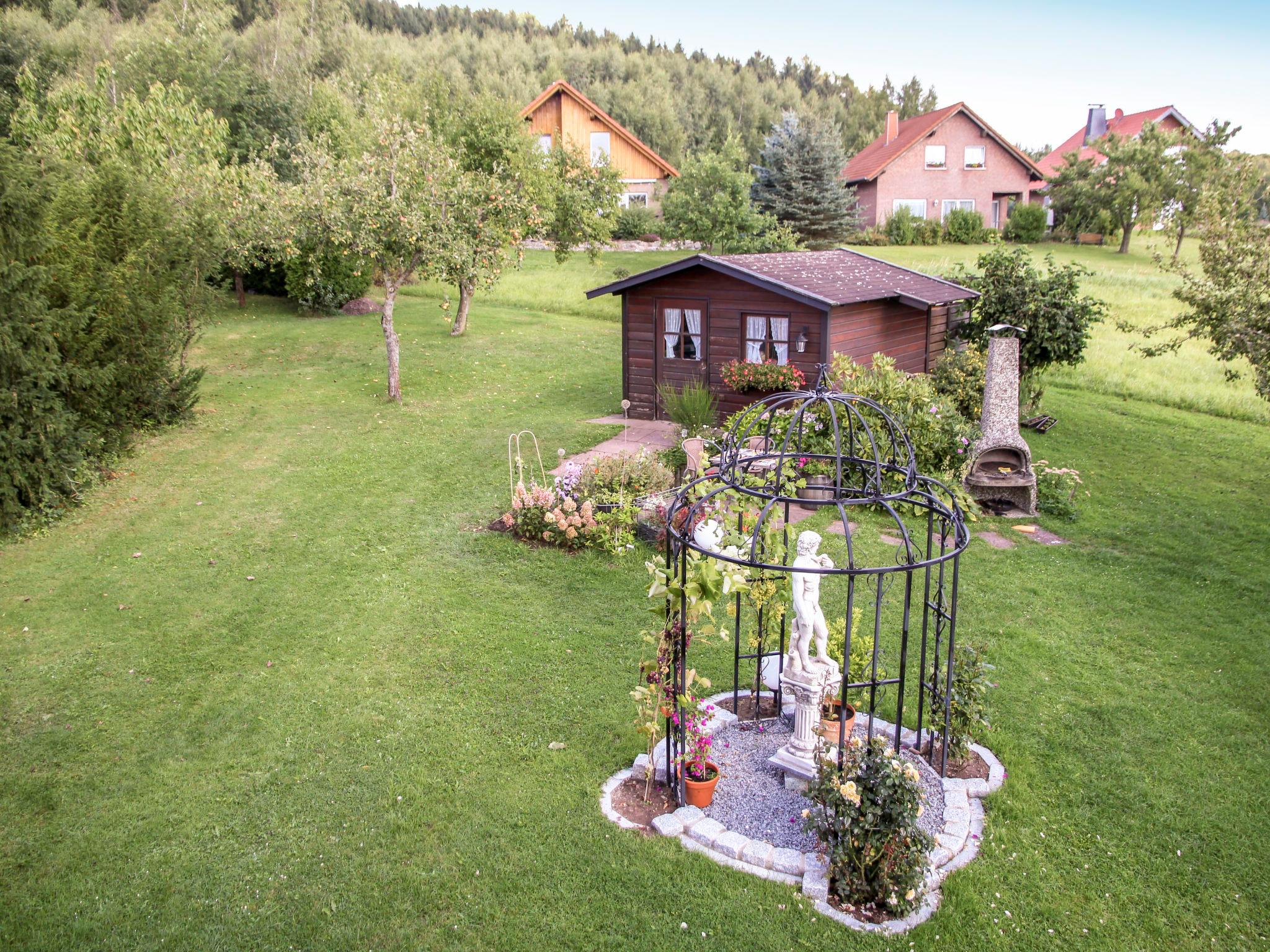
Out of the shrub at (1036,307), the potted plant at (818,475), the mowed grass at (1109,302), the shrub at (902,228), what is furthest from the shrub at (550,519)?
the shrub at (902,228)

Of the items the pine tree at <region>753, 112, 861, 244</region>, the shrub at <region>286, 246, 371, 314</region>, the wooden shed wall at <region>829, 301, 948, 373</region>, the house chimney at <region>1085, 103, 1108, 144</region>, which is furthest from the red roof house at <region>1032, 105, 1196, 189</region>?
the shrub at <region>286, 246, 371, 314</region>

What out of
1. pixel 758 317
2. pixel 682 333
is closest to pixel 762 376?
pixel 758 317

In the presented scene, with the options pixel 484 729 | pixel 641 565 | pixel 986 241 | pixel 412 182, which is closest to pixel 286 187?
pixel 412 182

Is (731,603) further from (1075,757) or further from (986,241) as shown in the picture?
(986,241)

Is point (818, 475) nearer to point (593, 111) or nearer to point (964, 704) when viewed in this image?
point (964, 704)

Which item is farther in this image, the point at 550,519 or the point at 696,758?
the point at 550,519

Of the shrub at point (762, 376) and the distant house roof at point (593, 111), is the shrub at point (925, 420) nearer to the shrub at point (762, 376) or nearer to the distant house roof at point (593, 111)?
the shrub at point (762, 376)
